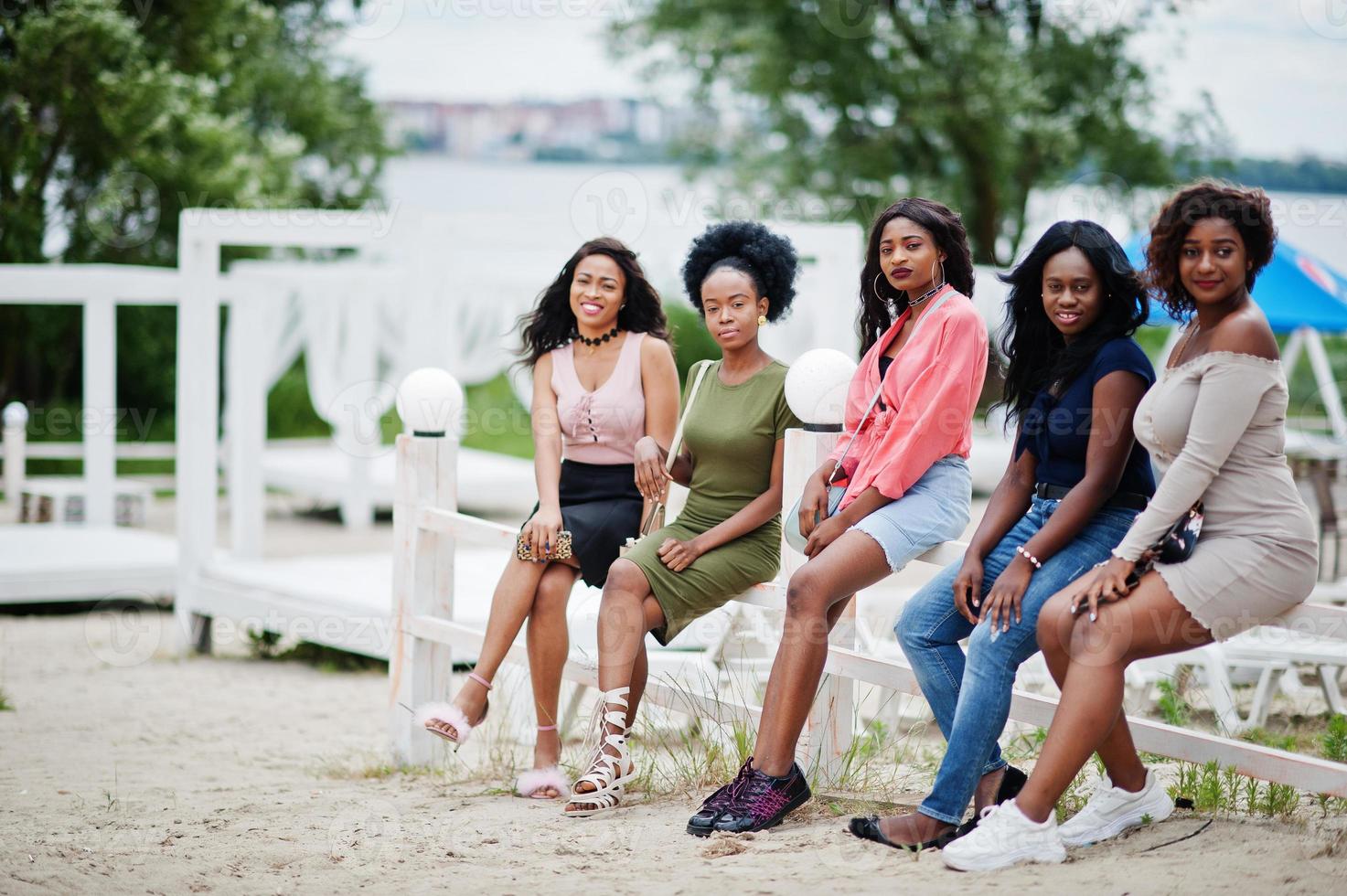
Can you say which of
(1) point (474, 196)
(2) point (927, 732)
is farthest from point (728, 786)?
(1) point (474, 196)

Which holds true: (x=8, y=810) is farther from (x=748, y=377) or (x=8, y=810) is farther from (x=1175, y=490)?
(x=1175, y=490)

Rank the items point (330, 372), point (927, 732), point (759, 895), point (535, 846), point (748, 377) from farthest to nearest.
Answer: point (330, 372) < point (927, 732) < point (748, 377) < point (535, 846) < point (759, 895)

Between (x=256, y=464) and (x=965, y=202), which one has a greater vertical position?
(x=965, y=202)

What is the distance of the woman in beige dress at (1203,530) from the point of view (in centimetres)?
318

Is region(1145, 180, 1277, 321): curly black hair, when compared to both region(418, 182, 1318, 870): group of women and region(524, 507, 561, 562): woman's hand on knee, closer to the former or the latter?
region(418, 182, 1318, 870): group of women

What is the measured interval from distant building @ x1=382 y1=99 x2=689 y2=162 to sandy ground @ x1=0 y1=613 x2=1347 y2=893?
16798 millimetres

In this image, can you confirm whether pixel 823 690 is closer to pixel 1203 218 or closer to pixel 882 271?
pixel 882 271

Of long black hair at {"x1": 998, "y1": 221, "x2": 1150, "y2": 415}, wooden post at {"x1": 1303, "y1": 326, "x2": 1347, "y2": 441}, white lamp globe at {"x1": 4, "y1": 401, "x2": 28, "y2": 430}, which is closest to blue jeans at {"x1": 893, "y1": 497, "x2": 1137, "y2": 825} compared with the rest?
long black hair at {"x1": 998, "y1": 221, "x2": 1150, "y2": 415}

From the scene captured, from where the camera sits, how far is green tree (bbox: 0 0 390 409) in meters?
14.5

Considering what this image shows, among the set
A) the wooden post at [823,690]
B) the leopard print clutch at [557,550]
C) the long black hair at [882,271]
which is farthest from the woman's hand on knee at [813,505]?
the leopard print clutch at [557,550]

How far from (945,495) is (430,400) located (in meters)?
1.91

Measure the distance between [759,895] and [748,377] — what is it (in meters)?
1.63

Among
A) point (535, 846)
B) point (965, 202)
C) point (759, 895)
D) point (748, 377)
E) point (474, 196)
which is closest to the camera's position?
point (759, 895)

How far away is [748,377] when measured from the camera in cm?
430
